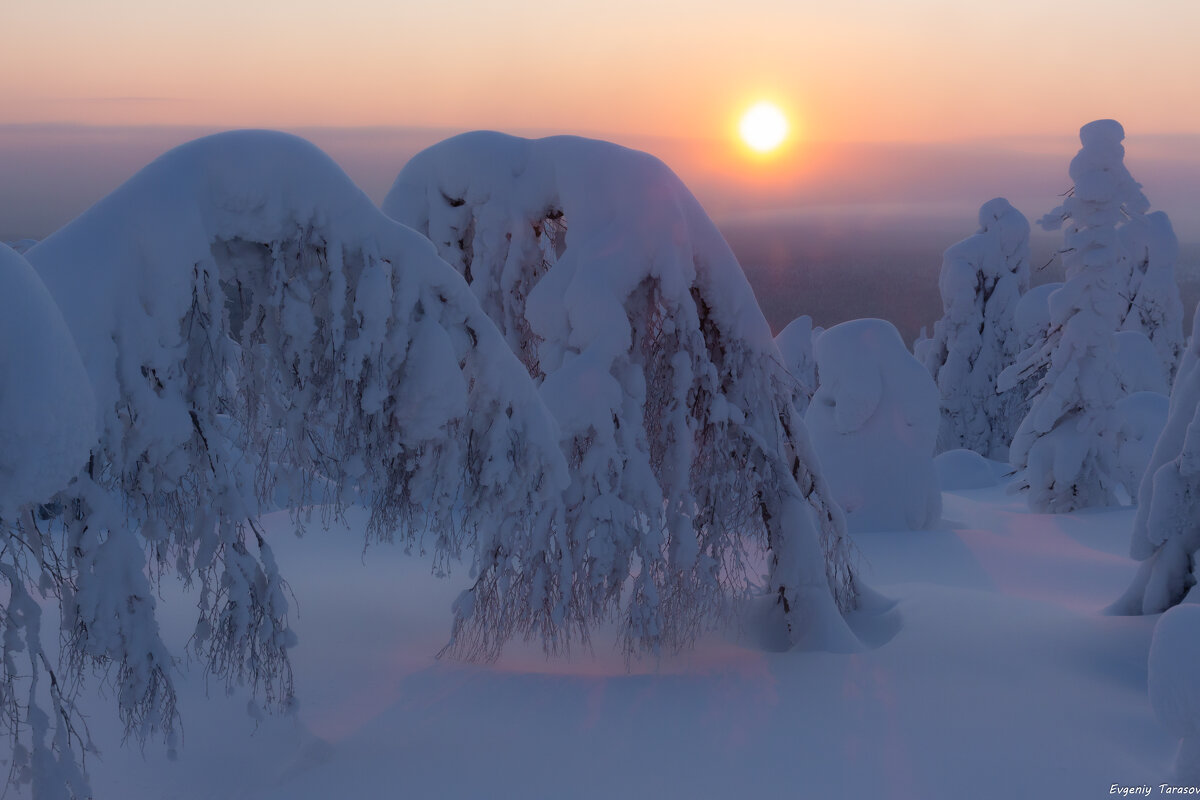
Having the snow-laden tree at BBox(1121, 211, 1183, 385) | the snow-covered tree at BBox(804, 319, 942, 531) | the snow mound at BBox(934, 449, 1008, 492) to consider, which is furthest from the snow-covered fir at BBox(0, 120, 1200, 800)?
the snow-laden tree at BBox(1121, 211, 1183, 385)

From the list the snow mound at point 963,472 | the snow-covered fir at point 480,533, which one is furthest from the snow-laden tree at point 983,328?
the snow-covered fir at point 480,533

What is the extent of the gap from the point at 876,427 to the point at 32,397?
11273mm

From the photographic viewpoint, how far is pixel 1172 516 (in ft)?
25.5

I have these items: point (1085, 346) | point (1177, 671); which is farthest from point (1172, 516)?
point (1085, 346)

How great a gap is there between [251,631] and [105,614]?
83 centimetres

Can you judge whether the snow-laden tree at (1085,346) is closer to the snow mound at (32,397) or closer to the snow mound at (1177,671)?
the snow mound at (1177,671)

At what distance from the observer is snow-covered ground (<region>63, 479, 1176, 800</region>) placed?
211 inches

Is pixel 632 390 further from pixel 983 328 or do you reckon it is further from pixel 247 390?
pixel 983 328

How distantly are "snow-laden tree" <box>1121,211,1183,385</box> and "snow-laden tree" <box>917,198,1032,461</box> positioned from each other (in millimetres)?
2727

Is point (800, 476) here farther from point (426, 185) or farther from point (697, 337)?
point (426, 185)

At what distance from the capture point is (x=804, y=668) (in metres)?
7.10

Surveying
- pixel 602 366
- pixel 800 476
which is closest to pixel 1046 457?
pixel 800 476

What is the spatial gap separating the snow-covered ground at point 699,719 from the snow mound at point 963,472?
14303 millimetres

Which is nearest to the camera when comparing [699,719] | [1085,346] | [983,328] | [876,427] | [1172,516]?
[699,719]
